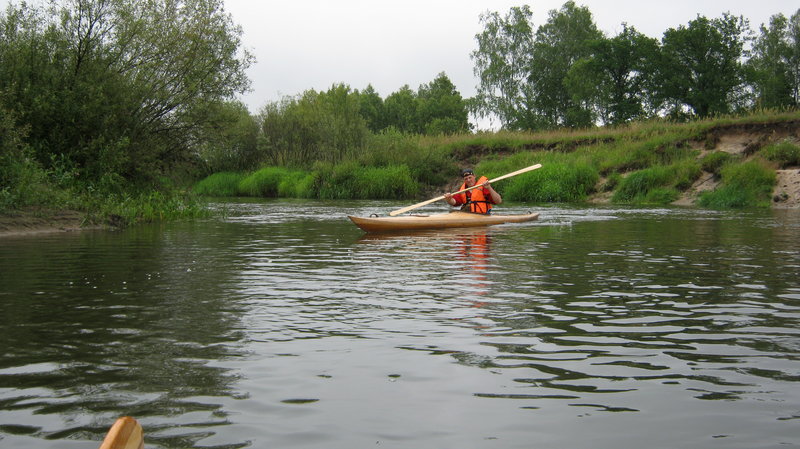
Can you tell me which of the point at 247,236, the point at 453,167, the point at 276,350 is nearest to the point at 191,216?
the point at 247,236

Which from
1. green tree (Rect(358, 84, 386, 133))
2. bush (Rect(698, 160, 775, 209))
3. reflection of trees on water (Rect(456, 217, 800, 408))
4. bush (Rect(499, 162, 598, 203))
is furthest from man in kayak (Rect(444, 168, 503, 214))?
green tree (Rect(358, 84, 386, 133))

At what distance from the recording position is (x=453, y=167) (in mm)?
36188

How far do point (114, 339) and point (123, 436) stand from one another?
3.15m

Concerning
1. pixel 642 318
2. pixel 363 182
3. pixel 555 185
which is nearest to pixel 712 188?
pixel 555 185

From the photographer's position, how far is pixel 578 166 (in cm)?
3062

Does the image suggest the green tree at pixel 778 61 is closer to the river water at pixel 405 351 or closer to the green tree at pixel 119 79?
the green tree at pixel 119 79

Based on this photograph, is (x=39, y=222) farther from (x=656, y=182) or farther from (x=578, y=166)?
(x=578, y=166)

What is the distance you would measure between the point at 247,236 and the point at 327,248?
2730mm

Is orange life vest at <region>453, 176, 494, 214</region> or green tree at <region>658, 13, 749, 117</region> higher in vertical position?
green tree at <region>658, 13, 749, 117</region>

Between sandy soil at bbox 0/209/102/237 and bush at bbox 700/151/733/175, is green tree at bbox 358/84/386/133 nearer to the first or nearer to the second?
bush at bbox 700/151/733/175

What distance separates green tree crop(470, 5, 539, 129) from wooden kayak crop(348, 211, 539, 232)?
4091cm

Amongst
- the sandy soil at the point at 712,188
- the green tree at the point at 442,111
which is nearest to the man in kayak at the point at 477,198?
the sandy soil at the point at 712,188

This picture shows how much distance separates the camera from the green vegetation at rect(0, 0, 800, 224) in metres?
15.3

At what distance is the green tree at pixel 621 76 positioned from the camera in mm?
47938
